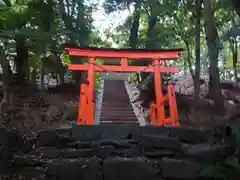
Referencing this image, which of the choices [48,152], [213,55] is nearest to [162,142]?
[48,152]

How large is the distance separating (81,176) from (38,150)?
196 centimetres

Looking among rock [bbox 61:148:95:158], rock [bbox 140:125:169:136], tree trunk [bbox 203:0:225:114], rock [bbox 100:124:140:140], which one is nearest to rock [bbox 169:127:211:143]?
rock [bbox 140:125:169:136]

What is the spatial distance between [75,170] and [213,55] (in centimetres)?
677

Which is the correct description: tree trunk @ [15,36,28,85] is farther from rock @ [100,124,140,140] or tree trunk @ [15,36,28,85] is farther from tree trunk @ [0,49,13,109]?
rock @ [100,124,140,140]

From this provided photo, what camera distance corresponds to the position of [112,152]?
5.79 m

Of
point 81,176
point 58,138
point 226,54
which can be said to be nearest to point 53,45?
point 58,138

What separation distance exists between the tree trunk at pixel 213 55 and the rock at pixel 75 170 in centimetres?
641

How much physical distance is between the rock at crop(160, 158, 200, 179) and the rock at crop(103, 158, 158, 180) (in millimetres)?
180

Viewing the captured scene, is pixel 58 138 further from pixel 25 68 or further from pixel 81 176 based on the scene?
pixel 25 68

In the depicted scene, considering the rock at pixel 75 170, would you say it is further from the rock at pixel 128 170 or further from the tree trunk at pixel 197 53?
the tree trunk at pixel 197 53

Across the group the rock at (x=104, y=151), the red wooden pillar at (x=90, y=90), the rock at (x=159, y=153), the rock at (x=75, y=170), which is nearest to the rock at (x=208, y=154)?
the rock at (x=159, y=153)

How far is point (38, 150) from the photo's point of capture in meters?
6.31

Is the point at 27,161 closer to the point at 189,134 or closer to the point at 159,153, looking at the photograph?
the point at 159,153

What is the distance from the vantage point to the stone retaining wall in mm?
4793
